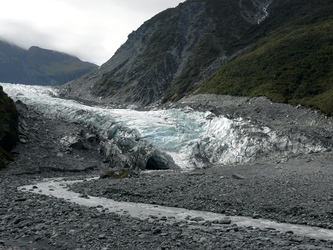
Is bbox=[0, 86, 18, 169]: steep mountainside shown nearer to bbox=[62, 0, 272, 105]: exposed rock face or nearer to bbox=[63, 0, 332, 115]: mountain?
bbox=[63, 0, 332, 115]: mountain

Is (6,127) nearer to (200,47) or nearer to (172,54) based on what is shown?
(172,54)

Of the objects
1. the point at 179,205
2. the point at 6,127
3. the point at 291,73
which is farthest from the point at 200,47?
the point at 179,205

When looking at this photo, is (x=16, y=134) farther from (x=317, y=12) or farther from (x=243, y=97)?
(x=317, y=12)

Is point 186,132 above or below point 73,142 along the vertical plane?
below

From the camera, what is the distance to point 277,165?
84.0 feet

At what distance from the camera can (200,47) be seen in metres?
123

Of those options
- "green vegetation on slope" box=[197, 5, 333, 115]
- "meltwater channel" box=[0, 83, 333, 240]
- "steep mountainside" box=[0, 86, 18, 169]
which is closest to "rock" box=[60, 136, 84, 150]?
"meltwater channel" box=[0, 83, 333, 240]

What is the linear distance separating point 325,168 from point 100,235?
21.6m

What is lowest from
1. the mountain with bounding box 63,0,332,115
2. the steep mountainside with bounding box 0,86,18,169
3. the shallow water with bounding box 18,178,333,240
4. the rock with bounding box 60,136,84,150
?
the shallow water with bounding box 18,178,333,240

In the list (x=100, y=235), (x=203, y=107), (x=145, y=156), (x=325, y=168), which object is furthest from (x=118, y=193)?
(x=203, y=107)

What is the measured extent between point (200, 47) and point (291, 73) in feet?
237

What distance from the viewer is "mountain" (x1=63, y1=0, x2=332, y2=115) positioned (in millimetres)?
72000

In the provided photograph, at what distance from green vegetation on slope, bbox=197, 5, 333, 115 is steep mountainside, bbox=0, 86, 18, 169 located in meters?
42.8

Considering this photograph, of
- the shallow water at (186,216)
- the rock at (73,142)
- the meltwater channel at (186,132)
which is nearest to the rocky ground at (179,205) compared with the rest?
the shallow water at (186,216)
